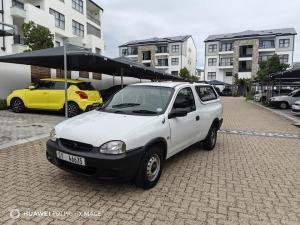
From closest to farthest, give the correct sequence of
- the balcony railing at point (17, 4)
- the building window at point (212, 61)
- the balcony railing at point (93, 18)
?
the balcony railing at point (17, 4) → the balcony railing at point (93, 18) → the building window at point (212, 61)

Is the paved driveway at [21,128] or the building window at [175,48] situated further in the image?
the building window at [175,48]

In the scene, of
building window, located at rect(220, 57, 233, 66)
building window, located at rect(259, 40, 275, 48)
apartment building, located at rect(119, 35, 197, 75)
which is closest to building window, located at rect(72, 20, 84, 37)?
apartment building, located at rect(119, 35, 197, 75)

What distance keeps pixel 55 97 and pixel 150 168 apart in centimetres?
872

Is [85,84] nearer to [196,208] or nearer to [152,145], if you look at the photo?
[152,145]

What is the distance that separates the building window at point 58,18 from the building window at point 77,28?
2.25 metres

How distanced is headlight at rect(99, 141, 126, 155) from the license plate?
34cm

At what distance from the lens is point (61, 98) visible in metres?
11.7

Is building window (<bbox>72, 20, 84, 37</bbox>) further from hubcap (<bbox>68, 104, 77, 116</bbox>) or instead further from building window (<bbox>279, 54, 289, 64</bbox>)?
building window (<bbox>279, 54, 289, 64</bbox>)

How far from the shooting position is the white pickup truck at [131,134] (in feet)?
12.4

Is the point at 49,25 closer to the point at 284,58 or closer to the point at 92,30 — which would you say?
the point at 92,30

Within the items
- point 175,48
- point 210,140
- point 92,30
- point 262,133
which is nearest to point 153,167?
point 210,140

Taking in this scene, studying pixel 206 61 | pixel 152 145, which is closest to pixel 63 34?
pixel 152 145

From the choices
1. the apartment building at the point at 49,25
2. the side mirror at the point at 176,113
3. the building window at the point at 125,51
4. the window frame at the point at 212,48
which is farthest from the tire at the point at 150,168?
the building window at the point at 125,51

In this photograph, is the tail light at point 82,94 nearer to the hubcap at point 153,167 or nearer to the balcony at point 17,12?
the hubcap at point 153,167
